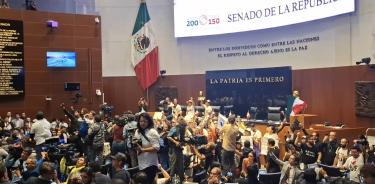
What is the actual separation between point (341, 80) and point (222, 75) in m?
5.93

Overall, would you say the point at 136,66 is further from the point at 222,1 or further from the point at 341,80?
the point at 341,80

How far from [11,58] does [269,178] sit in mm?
11881

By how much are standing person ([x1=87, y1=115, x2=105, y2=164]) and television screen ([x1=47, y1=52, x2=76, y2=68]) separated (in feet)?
29.2

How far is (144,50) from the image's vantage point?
21.4 meters

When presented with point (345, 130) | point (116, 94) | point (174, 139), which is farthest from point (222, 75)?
point (174, 139)

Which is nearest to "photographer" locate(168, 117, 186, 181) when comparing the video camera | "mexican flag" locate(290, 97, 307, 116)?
the video camera

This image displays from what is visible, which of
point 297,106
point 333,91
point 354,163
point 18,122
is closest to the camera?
point 354,163

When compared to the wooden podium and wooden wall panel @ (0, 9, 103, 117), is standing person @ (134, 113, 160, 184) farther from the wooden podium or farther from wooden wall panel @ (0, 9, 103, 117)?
wooden wall panel @ (0, 9, 103, 117)

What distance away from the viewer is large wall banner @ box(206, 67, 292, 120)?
17359 millimetres

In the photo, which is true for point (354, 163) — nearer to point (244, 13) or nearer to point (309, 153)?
point (309, 153)

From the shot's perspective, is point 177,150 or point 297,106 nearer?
point 177,150

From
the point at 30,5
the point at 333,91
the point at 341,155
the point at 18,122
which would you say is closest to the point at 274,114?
the point at 333,91

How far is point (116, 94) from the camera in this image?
21375mm

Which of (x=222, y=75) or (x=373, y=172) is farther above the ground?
(x=222, y=75)
